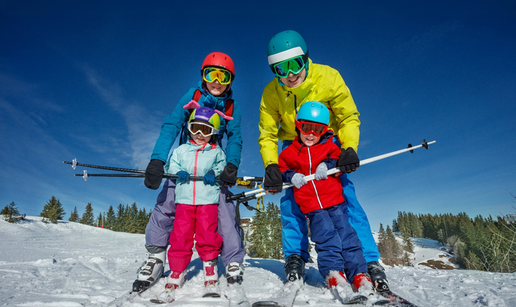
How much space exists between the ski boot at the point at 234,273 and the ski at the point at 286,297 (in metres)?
0.71

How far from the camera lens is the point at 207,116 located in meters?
3.75

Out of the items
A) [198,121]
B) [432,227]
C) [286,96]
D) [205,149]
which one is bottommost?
[432,227]

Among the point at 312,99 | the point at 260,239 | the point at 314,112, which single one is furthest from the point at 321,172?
the point at 260,239

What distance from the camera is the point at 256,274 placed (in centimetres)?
382

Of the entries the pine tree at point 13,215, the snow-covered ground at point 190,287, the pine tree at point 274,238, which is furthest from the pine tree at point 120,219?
the snow-covered ground at point 190,287

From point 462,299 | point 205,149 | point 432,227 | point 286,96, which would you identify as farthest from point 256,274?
point 432,227

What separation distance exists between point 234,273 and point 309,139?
2.08 meters

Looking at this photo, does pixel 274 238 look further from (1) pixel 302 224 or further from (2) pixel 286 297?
(2) pixel 286 297

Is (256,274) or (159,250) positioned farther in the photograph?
(256,274)

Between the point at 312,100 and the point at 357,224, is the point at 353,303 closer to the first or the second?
the point at 357,224

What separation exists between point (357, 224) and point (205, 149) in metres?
2.43

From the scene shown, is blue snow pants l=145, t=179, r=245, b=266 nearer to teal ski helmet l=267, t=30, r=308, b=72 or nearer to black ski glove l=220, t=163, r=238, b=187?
black ski glove l=220, t=163, r=238, b=187

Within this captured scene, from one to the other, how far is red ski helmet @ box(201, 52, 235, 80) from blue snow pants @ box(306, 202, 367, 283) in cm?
277

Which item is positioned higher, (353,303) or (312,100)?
(312,100)
